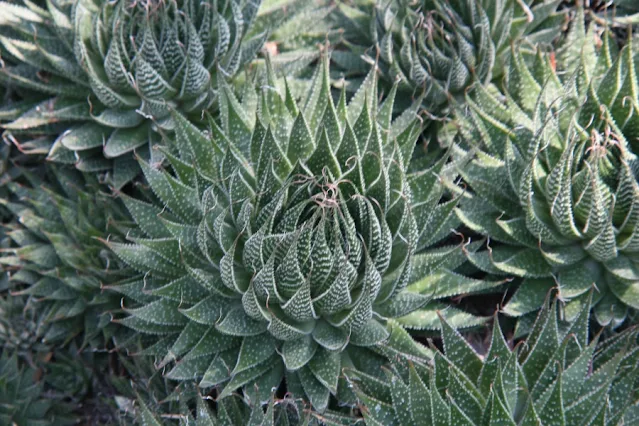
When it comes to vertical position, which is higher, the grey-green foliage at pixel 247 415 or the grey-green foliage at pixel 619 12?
the grey-green foliage at pixel 619 12

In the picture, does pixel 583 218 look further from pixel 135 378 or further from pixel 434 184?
pixel 135 378

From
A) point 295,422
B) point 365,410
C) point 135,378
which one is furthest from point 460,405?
point 135,378

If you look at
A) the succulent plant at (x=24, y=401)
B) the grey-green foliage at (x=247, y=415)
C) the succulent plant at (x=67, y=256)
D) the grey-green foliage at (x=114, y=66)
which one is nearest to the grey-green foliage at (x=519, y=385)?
the grey-green foliage at (x=247, y=415)

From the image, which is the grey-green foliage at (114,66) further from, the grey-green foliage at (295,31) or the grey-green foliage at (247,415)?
the grey-green foliage at (247,415)

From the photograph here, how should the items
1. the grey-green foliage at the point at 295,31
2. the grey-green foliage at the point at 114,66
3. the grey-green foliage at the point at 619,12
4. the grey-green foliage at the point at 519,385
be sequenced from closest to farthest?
the grey-green foliage at the point at 519,385, the grey-green foliage at the point at 114,66, the grey-green foliage at the point at 619,12, the grey-green foliage at the point at 295,31

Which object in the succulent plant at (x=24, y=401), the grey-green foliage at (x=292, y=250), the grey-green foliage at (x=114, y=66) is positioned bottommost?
the succulent plant at (x=24, y=401)

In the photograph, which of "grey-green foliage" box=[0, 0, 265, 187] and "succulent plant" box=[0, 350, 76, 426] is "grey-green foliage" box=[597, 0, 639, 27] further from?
"succulent plant" box=[0, 350, 76, 426]

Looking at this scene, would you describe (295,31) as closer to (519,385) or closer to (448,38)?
(448,38)

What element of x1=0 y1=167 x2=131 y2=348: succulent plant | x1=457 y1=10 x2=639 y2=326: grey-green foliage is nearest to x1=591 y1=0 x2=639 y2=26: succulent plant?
x1=457 y1=10 x2=639 y2=326: grey-green foliage

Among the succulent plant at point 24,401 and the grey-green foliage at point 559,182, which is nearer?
the grey-green foliage at point 559,182
